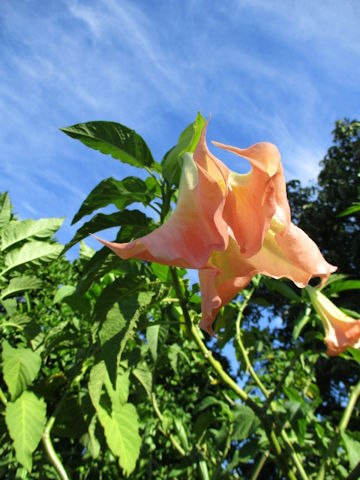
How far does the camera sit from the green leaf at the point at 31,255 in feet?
3.88

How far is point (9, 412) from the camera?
3.29ft

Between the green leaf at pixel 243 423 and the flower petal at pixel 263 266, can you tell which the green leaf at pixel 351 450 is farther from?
the flower petal at pixel 263 266

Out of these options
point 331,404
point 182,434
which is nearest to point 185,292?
point 182,434

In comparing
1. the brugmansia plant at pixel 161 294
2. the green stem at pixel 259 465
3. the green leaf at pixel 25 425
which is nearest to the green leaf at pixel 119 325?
the brugmansia plant at pixel 161 294

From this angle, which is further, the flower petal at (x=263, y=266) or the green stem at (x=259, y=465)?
the green stem at (x=259, y=465)

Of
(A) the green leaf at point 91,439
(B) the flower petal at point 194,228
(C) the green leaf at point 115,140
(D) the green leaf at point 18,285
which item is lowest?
(A) the green leaf at point 91,439

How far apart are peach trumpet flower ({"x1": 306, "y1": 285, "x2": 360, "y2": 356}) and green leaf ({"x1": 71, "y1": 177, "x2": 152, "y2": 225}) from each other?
501 mm

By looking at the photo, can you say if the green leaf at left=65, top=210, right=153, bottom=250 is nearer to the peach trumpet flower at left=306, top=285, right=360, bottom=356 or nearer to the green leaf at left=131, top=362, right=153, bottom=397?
the peach trumpet flower at left=306, top=285, right=360, bottom=356

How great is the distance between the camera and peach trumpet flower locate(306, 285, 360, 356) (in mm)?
830

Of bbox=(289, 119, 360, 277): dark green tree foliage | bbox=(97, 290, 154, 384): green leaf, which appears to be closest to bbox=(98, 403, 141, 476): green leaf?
bbox=(97, 290, 154, 384): green leaf

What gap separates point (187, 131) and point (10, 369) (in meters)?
0.75

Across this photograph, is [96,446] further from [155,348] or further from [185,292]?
[185,292]

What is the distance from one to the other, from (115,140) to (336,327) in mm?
639

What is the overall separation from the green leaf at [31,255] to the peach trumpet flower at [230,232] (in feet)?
2.49
